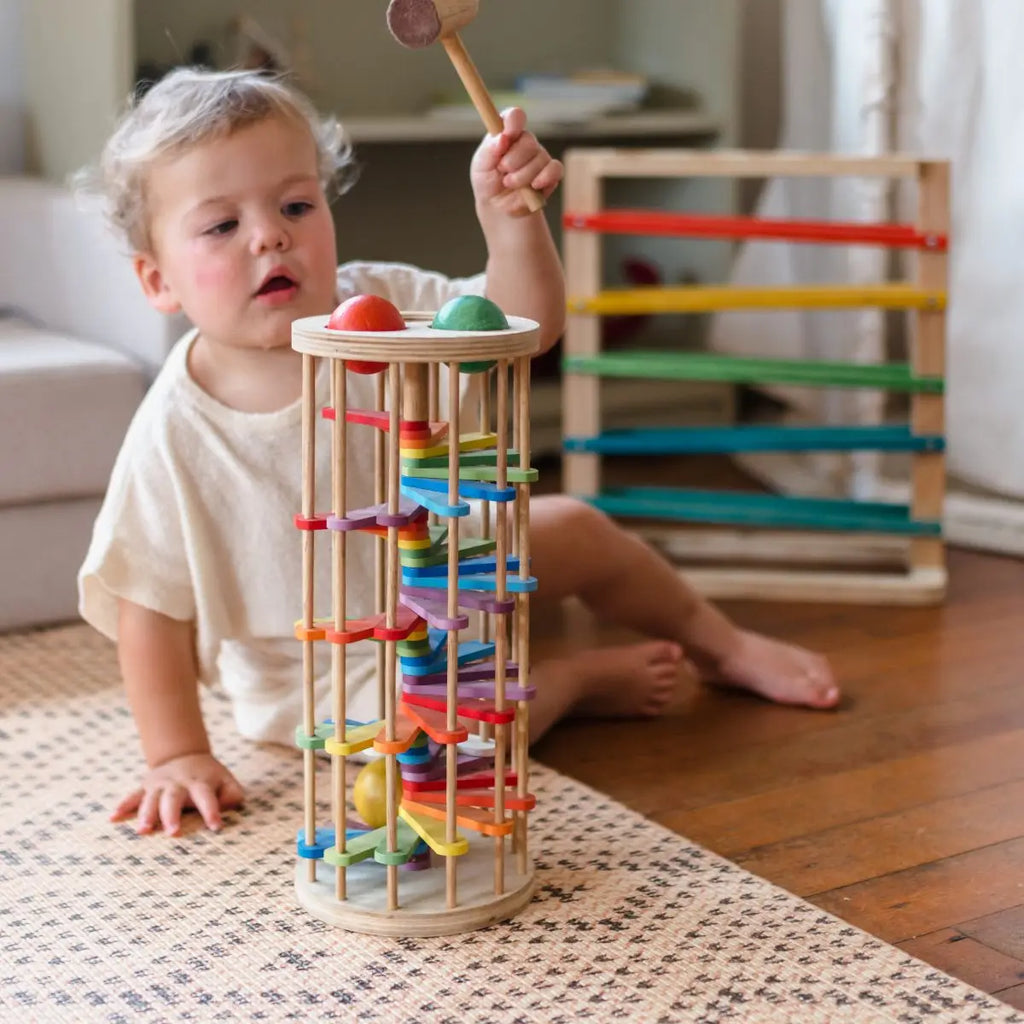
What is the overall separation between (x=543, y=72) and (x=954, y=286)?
0.84 meters

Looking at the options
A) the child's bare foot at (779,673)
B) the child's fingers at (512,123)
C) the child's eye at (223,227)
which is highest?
the child's fingers at (512,123)

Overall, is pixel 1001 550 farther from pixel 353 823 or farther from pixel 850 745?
pixel 353 823

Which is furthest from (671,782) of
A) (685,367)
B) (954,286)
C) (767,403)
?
(767,403)

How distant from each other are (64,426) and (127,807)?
0.51 meters

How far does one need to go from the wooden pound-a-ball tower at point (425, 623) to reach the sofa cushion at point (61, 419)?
0.63m

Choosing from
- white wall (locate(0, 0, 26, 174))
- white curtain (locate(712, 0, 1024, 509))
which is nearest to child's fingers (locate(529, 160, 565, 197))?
white curtain (locate(712, 0, 1024, 509))

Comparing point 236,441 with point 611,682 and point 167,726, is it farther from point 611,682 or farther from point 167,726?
point 611,682

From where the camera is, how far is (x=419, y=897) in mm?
975

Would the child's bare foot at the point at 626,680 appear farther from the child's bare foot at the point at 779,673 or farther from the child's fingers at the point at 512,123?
the child's fingers at the point at 512,123

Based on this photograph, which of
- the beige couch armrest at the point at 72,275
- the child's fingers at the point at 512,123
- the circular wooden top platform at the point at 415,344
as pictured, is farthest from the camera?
the beige couch armrest at the point at 72,275

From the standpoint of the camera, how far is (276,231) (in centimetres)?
110

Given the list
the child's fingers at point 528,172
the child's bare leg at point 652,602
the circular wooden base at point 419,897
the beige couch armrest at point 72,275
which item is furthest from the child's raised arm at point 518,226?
the beige couch armrest at point 72,275

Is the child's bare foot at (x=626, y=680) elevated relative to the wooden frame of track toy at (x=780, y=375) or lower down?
lower down

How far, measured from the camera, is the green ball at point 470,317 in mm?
893
